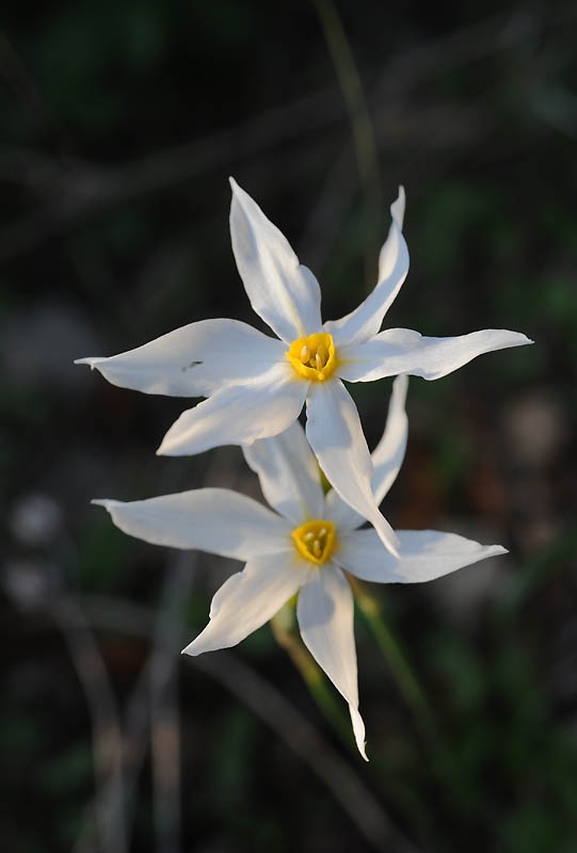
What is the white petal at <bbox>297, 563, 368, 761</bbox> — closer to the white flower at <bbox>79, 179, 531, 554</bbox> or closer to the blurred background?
the white flower at <bbox>79, 179, 531, 554</bbox>

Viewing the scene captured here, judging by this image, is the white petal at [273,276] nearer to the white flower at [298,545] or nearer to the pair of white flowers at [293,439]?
the pair of white flowers at [293,439]

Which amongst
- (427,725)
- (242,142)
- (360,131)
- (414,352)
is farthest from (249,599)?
(242,142)

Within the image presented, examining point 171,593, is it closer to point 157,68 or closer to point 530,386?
point 530,386

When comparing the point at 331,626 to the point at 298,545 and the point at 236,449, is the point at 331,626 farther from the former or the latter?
the point at 236,449

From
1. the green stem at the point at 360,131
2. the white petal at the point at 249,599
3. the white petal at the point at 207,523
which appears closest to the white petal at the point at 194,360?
the white petal at the point at 207,523

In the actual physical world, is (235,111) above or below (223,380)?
above

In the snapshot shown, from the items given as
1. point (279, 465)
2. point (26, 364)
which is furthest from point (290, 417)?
point (26, 364)
